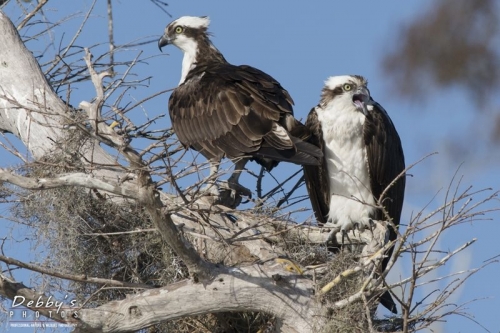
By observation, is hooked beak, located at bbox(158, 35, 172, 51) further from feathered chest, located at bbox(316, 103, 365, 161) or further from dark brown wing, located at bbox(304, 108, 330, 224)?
feathered chest, located at bbox(316, 103, 365, 161)

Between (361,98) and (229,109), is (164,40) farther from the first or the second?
(361,98)

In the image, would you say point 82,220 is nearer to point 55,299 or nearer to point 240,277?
point 55,299

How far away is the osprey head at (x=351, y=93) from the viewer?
24.3 feet

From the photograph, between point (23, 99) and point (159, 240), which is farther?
point (23, 99)

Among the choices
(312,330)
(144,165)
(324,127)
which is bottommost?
(312,330)

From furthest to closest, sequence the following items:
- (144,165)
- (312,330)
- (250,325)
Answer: (250,325), (312,330), (144,165)

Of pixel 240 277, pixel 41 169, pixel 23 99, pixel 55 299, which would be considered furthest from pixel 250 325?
pixel 23 99

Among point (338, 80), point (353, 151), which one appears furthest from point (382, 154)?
point (338, 80)

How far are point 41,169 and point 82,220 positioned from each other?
0.42 meters

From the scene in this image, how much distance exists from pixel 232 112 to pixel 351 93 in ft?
2.78

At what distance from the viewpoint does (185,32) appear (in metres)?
8.76

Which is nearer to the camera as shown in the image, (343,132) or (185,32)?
(343,132)

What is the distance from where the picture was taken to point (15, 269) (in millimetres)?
6238

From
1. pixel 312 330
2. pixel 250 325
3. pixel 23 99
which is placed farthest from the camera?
pixel 23 99
